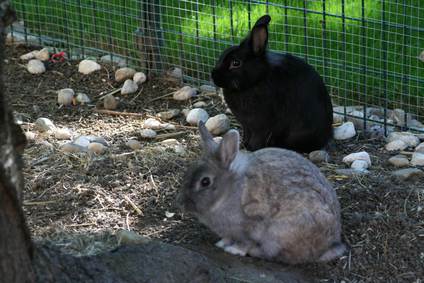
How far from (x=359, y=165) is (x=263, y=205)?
1179 millimetres

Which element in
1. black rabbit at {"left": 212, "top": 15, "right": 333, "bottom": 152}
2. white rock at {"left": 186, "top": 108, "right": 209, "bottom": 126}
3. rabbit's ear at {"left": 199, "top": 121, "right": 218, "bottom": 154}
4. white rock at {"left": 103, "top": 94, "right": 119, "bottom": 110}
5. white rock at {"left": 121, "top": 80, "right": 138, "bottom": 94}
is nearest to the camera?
rabbit's ear at {"left": 199, "top": 121, "right": 218, "bottom": 154}

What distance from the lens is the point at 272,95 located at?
5.44 m

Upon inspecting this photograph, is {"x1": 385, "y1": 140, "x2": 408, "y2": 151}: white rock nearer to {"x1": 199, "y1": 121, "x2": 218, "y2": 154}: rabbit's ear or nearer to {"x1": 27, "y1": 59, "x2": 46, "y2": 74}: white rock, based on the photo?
{"x1": 199, "y1": 121, "x2": 218, "y2": 154}: rabbit's ear

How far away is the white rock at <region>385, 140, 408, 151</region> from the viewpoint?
5405 mm

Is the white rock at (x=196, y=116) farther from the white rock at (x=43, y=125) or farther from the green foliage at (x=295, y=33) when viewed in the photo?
the white rock at (x=43, y=125)

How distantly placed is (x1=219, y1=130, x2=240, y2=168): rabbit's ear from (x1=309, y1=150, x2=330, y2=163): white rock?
124 centimetres

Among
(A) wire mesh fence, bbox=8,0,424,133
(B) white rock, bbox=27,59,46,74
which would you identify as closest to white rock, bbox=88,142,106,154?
(A) wire mesh fence, bbox=8,0,424,133

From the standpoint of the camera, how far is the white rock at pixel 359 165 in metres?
5.02

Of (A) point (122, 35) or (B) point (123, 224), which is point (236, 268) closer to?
(B) point (123, 224)

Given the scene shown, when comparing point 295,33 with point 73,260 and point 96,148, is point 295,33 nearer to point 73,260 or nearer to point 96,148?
point 96,148

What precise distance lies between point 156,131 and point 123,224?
4.47 feet

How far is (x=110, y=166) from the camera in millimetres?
4953

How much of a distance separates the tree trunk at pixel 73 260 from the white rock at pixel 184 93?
7.47 feet

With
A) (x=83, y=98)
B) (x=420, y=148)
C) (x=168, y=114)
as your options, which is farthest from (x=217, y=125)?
(x=420, y=148)
